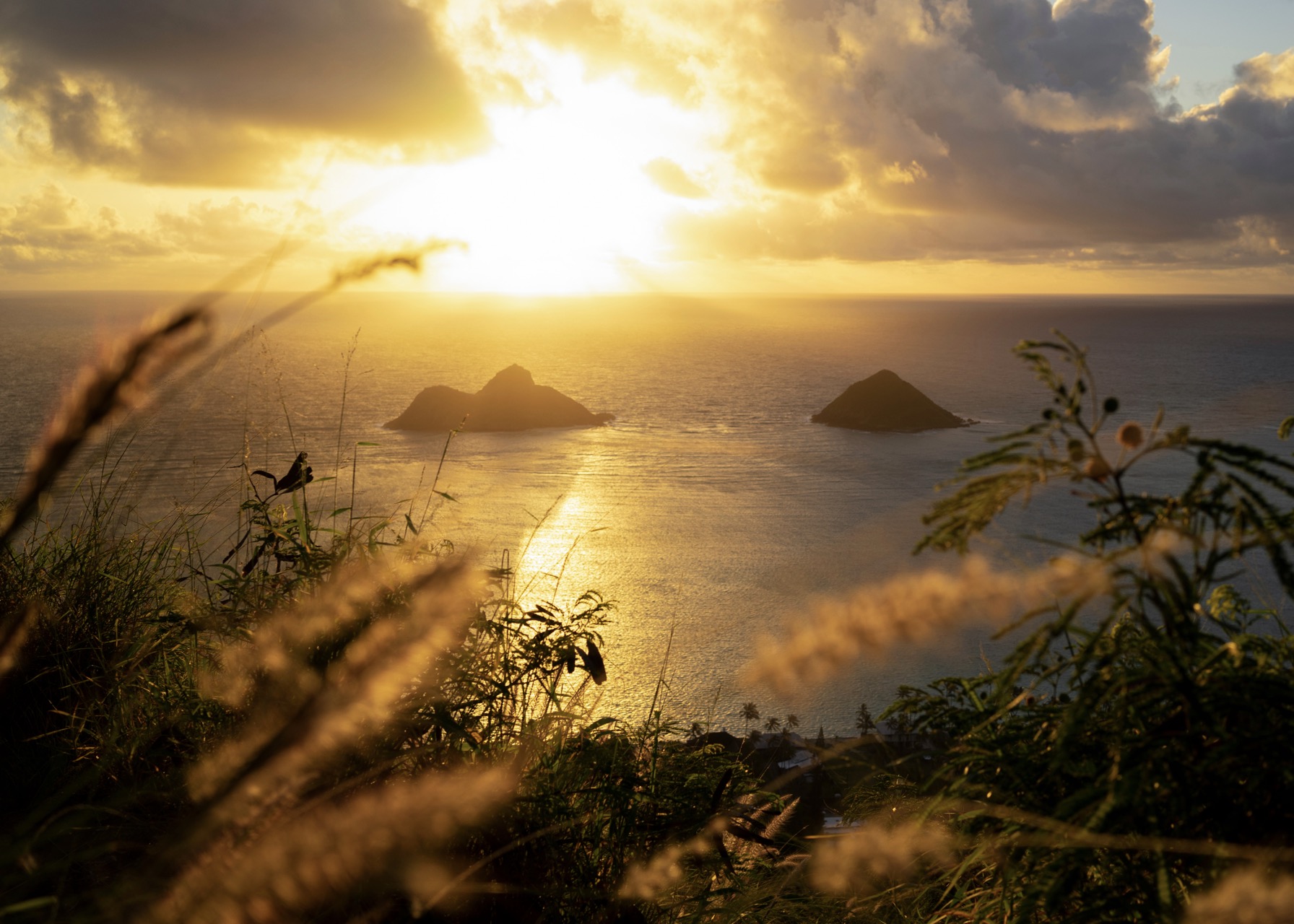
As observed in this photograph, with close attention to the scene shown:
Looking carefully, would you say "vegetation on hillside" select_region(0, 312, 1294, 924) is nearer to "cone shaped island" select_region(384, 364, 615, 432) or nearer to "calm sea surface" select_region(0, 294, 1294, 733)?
"calm sea surface" select_region(0, 294, 1294, 733)

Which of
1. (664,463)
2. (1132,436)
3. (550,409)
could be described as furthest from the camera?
(550,409)

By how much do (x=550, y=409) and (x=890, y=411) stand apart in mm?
25029

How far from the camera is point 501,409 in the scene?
198 ft

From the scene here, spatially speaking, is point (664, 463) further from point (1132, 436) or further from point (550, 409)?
point (1132, 436)

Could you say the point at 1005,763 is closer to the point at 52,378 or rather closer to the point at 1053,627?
the point at 1053,627

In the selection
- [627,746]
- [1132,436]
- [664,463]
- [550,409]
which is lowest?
→ [664,463]

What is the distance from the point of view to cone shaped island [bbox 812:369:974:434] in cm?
6388

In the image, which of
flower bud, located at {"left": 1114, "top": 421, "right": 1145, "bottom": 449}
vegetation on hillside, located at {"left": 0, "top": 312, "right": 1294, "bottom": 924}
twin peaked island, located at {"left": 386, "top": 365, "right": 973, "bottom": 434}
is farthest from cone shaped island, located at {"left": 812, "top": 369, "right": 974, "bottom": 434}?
flower bud, located at {"left": 1114, "top": 421, "right": 1145, "bottom": 449}

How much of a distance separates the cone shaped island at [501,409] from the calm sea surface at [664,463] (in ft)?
8.14

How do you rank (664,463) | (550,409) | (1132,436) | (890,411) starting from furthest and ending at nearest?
(890,411) → (550,409) → (664,463) → (1132,436)

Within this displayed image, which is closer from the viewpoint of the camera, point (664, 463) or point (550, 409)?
point (664, 463)

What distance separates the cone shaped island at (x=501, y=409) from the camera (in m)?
56.8

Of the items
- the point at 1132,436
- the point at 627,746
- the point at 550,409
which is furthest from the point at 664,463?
the point at 1132,436

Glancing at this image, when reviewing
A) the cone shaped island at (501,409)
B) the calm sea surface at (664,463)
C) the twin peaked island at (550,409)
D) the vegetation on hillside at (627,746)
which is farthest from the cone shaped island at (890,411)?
the vegetation on hillside at (627,746)
